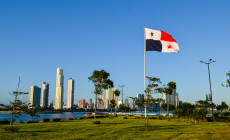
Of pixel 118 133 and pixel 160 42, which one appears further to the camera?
pixel 160 42

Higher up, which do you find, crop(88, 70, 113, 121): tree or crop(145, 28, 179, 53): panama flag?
crop(145, 28, 179, 53): panama flag

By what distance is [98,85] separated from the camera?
4322 centimetres

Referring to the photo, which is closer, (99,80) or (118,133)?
(118,133)

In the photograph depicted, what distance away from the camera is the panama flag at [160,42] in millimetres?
38094

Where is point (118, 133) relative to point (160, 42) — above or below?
below

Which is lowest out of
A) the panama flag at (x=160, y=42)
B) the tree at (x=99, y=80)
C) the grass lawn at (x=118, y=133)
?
the grass lawn at (x=118, y=133)

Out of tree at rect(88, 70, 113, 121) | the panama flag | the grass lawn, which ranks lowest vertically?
the grass lawn

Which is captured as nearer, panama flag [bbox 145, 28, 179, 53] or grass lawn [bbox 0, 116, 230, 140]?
grass lawn [bbox 0, 116, 230, 140]

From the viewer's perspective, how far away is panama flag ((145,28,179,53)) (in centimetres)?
3809

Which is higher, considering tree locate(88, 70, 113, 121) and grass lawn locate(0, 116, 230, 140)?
tree locate(88, 70, 113, 121)

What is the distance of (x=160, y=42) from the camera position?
1511 inches

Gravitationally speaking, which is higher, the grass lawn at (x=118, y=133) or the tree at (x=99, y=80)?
the tree at (x=99, y=80)

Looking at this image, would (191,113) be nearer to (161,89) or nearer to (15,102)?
(161,89)

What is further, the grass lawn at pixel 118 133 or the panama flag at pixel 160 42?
the panama flag at pixel 160 42
